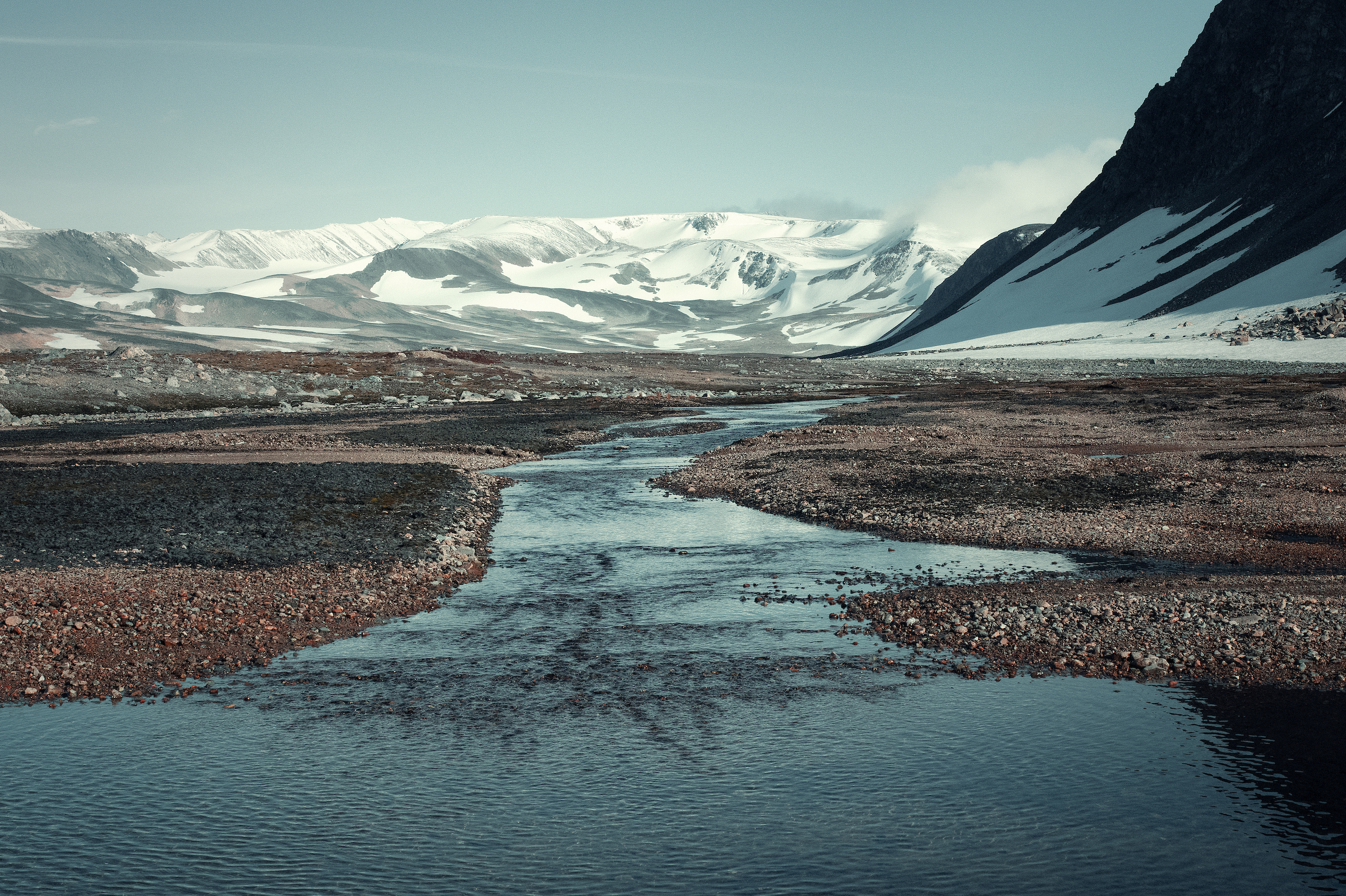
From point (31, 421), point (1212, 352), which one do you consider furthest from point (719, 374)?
point (31, 421)

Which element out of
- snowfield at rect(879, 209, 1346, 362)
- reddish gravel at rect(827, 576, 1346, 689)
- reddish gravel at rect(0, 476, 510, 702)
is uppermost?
snowfield at rect(879, 209, 1346, 362)

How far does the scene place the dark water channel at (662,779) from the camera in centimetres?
1098

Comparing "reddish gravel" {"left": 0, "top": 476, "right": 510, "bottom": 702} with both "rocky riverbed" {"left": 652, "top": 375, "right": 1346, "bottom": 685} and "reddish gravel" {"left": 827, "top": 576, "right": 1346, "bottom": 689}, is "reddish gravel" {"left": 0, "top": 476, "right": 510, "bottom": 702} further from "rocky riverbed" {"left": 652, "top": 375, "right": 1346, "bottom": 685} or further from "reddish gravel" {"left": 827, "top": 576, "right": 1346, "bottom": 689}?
"rocky riverbed" {"left": 652, "top": 375, "right": 1346, "bottom": 685}

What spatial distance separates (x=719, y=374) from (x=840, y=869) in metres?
148

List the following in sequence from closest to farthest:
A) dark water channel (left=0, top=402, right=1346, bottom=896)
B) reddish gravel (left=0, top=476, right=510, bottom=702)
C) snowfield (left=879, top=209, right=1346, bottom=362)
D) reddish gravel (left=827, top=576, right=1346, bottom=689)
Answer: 1. dark water channel (left=0, top=402, right=1346, bottom=896)
2. reddish gravel (left=827, top=576, right=1346, bottom=689)
3. reddish gravel (left=0, top=476, right=510, bottom=702)
4. snowfield (left=879, top=209, right=1346, bottom=362)

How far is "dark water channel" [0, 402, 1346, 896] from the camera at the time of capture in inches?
432

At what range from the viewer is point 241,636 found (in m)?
19.4

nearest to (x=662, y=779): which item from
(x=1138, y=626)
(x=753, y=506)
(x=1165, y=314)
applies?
Result: (x=1138, y=626)

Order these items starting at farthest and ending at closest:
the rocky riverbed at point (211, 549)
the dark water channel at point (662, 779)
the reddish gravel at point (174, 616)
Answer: the rocky riverbed at point (211, 549)
the reddish gravel at point (174, 616)
the dark water channel at point (662, 779)

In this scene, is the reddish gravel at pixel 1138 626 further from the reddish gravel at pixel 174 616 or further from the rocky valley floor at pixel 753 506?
the reddish gravel at pixel 174 616

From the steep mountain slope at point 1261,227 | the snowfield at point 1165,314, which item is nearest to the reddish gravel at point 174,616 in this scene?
the snowfield at point 1165,314

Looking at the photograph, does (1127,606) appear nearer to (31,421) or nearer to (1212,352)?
(31,421)

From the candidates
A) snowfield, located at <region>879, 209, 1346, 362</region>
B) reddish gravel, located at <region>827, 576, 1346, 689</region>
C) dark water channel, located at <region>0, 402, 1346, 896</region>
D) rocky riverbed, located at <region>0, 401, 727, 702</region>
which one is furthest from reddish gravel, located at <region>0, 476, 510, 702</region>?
snowfield, located at <region>879, 209, 1346, 362</region>

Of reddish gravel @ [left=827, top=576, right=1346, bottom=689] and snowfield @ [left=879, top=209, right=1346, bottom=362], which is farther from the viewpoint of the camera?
snowfield @ [left=879, top=209, right=1346, bottom=362]
